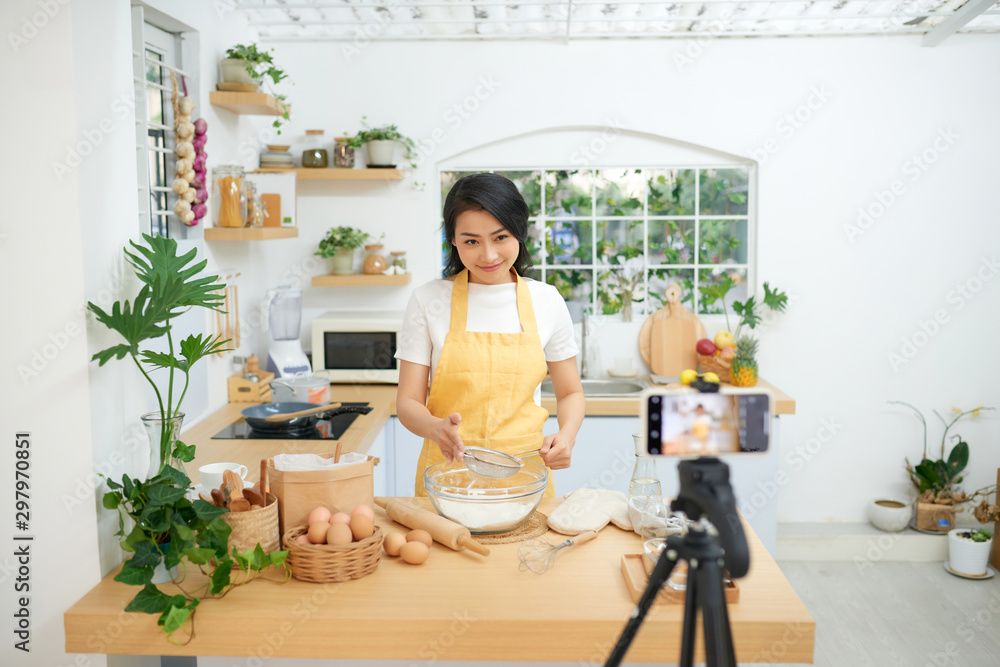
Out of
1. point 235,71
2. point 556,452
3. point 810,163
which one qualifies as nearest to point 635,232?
point 810,163

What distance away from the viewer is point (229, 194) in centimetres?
305

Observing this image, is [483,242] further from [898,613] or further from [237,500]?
[898,613]

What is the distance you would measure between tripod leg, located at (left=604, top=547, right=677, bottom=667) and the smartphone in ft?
0.42

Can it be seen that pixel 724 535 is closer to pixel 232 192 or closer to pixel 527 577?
pixel 527 577

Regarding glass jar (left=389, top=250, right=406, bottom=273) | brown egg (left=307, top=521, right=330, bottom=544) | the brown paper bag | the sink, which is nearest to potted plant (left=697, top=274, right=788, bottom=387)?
the sink

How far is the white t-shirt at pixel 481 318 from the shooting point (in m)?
1.98

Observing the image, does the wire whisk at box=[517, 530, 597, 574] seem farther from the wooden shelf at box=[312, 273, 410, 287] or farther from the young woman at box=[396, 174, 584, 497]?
the wooden shelf at box=[312, 273, 410, 287]

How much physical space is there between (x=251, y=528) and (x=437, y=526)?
35 centimetres

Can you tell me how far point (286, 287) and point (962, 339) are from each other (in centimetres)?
319

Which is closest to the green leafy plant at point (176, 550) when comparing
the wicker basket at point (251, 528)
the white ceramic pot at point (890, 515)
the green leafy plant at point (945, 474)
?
the wicker basket at point (251, 528)

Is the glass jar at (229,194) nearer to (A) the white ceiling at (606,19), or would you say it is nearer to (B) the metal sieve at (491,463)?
(A) the white ceiling at (606,19)

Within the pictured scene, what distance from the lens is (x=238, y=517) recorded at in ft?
4.66

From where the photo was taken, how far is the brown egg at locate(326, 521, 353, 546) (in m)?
1.41

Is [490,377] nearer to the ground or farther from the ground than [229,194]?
nearer to the ground
